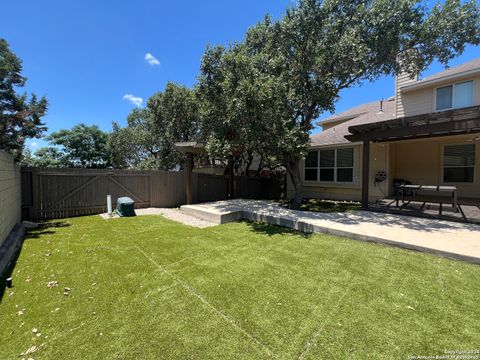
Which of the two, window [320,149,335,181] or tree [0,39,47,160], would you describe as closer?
window [320,149,335,181]

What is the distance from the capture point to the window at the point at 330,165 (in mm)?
11071

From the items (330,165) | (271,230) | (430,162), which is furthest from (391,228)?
(430,162)

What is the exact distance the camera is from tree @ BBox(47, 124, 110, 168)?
2434 cm

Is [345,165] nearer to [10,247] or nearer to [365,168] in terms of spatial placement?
[365,168]

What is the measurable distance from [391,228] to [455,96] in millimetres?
7489

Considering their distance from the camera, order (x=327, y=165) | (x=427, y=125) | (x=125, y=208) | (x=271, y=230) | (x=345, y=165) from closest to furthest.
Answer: (x=271, y=230) → (x=427, y=125) → (x=125, y=208) → (x=345, y=165) → (x=327, y=165)

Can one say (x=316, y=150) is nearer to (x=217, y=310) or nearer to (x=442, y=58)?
(x=442, y=58)

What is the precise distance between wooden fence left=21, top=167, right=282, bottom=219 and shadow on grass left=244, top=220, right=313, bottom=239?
18.2ft

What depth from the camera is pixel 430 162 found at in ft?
33.5

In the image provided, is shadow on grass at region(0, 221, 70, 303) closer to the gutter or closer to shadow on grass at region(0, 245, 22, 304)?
shadow on grass at region(0, 245, 22, 304)

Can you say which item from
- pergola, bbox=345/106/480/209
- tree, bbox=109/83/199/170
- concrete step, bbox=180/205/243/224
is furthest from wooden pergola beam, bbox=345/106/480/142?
tree, bbox=109/83/199/170

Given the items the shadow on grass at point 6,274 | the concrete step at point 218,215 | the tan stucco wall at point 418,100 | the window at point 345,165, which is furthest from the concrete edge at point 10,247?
the tan stucco wall at point 418,100

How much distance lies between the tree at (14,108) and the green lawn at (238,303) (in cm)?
1481

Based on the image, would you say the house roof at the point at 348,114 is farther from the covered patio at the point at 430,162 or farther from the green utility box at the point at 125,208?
the green utility box at the point at 125,208
